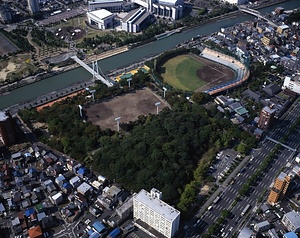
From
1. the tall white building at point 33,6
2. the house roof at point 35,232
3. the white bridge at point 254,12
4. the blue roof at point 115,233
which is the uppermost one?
the tall white building at point 33,6

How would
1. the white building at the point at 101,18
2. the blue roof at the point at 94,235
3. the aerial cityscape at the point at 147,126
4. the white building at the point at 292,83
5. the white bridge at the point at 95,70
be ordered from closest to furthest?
the blue roof at the point at 94,235, the aerial cityscape at the point at 147,126, the white building at the point at 292,83, the white bridge at the point at 95,70, the white building at the point at 101,18

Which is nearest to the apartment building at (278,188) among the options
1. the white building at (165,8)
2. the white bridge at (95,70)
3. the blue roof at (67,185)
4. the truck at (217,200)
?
the truck at (217,200)

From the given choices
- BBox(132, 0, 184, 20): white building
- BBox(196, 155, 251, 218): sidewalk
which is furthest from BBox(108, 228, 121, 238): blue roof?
BBox(132, 0, 184, 20): white building

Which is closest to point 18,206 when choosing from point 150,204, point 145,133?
point 150,204

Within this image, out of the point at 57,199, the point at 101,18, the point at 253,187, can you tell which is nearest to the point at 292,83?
the point at 253,187

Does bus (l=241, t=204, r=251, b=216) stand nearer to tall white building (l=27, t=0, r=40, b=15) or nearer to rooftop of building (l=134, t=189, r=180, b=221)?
rooftop of building (l=134, t=189, r=180, b=221)

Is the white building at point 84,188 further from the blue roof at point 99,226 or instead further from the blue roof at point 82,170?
the blue roof at point 99,226
